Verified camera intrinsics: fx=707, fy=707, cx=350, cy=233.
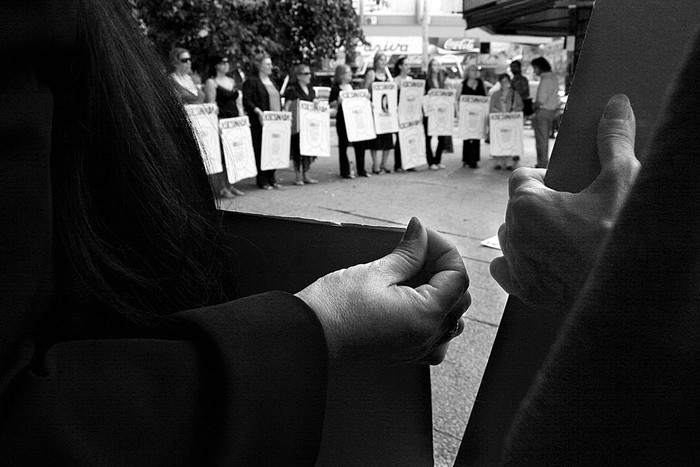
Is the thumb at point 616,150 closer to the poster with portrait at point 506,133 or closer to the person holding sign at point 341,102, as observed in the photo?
the person holding sign at point 341,102

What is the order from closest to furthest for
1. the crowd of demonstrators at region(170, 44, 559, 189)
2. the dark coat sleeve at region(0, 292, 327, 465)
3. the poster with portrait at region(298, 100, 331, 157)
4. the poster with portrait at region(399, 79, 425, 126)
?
the dark coat sleeve at region(0, 292, 327, 465) < the crowd of demonstrators at region(170, 44, 559, 189) < the poster with portrait at region(298, 100, 331, 157) < the poster with portrait at region(399, 79, 425, 126)

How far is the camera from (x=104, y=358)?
0.73 m

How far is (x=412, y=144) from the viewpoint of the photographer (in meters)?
10.6

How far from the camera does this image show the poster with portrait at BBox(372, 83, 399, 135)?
9973mm

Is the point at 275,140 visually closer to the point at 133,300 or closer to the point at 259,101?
the point at 259,101

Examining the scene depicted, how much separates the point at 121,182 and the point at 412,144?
9.90 metres

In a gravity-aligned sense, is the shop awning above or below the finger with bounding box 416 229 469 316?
above

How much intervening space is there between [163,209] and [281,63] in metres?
10.7

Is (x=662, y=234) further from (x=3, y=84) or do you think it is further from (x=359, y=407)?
(x=359, y=407)

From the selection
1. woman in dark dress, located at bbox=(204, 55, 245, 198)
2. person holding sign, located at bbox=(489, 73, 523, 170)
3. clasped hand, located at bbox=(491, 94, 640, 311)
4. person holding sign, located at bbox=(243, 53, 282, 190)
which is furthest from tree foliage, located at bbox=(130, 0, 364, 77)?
clasped hand, located at bbox=(491, 94, 640, 311)

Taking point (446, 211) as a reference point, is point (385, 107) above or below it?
above

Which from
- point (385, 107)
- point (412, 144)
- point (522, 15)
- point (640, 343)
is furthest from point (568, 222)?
point (412, 144)

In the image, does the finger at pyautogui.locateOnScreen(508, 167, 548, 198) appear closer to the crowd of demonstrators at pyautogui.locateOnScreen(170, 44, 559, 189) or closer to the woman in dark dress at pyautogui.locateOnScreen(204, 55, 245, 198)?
the crowd of demonstrators at pyautogui.locateOnScreen(170, 44, 559, 189)

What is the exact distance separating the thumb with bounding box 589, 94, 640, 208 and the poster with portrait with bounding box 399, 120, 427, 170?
31.5ft
